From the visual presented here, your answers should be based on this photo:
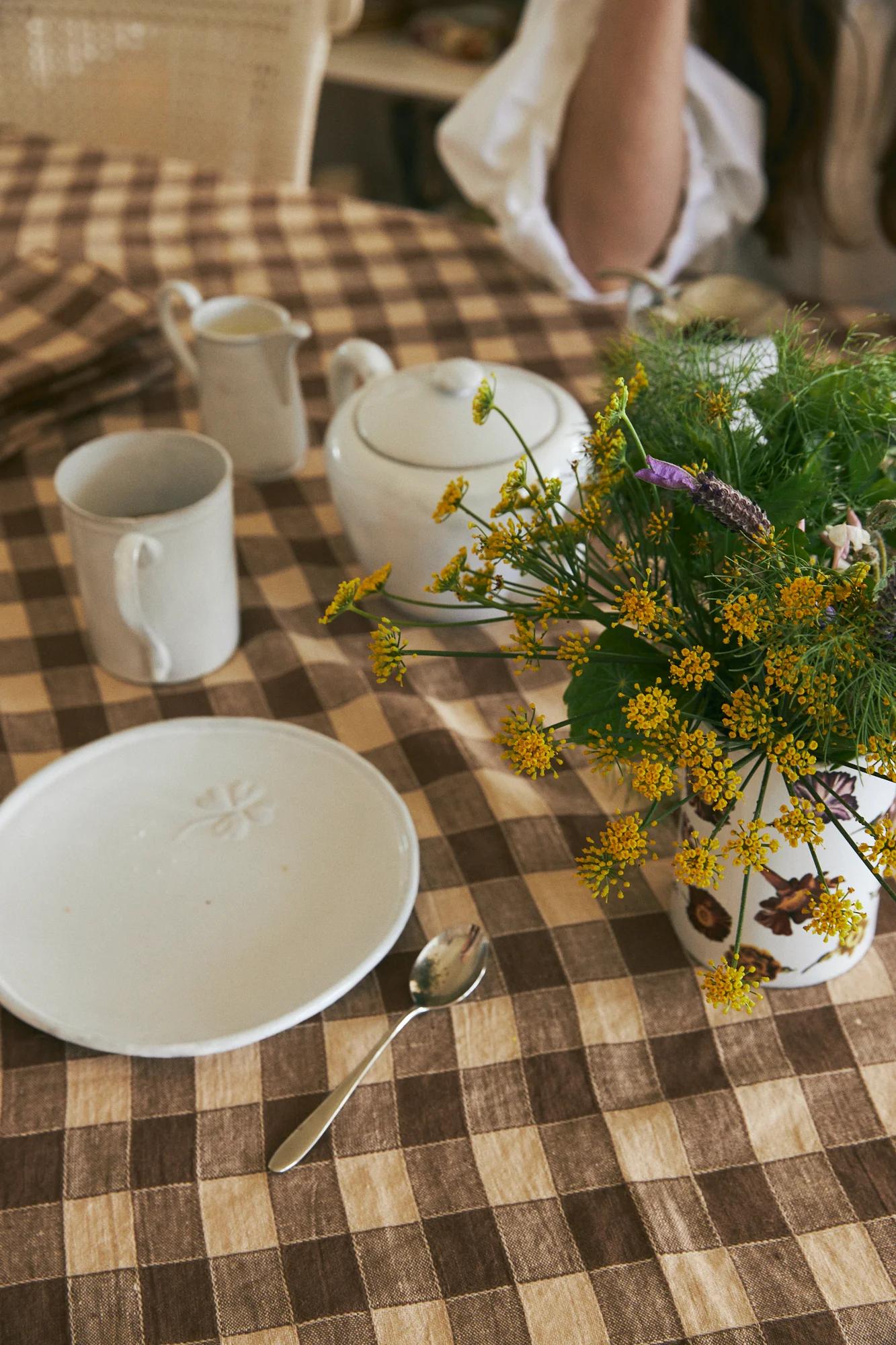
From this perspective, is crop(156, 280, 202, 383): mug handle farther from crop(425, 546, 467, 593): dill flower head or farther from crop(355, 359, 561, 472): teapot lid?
crop(425, 546, 467, 593): dill flower head

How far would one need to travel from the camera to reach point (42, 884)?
56 centimetres

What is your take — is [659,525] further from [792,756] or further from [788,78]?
[788,78]

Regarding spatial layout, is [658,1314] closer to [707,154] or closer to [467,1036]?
[467,1036]

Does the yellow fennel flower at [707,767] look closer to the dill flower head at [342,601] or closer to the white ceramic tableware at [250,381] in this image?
the dill flower head at [342,601]

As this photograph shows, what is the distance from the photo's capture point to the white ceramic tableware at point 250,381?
81 centimetres

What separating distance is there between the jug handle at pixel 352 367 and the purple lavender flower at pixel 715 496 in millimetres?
409

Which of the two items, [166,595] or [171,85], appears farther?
[171,85]

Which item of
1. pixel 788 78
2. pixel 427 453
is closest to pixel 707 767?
pixel 427 453

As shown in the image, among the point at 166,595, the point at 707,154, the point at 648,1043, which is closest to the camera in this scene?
the point at 648,1043

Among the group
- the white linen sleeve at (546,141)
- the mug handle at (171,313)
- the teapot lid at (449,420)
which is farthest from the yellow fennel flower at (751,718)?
the white linen sleeve at (546,141)

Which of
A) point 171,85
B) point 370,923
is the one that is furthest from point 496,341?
point 171,85

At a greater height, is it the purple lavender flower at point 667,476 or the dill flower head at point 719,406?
the purple lavender flower at point 667,476

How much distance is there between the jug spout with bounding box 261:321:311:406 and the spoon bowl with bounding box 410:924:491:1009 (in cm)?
45

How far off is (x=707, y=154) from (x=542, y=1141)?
1128 millimetres
